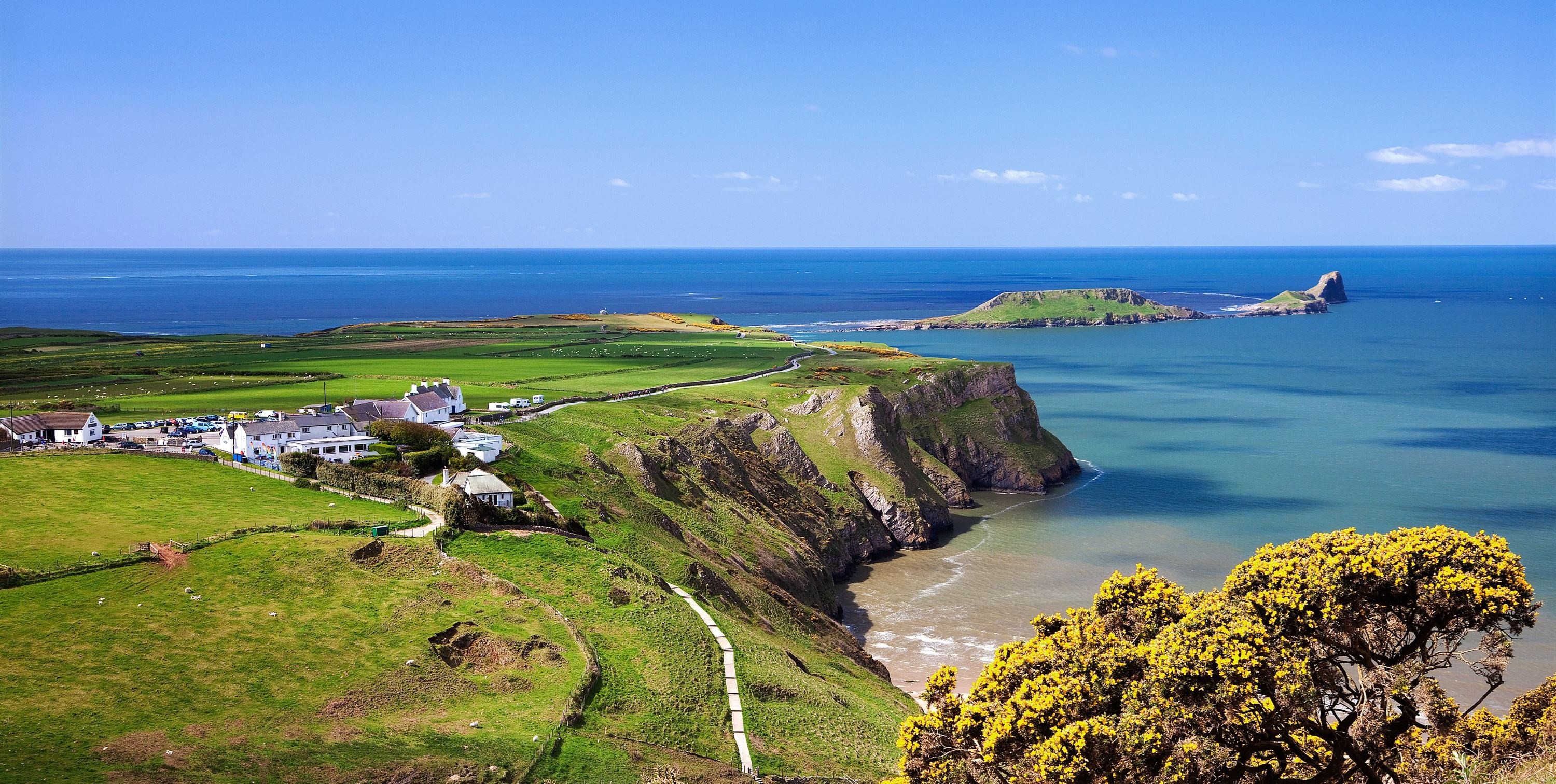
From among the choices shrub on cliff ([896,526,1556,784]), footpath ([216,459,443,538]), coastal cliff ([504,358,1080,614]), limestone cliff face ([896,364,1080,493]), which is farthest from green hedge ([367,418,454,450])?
limestone cliff face ([896,364,1080,493])

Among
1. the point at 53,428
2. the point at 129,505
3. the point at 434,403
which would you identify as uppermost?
the point at 434,403

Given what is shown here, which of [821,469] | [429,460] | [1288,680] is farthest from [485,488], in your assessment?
[821,469]

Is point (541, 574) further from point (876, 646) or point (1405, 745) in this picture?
point (1405, 745)

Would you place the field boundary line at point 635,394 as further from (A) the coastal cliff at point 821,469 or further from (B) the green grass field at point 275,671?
(B) the green grass field at point 275,671

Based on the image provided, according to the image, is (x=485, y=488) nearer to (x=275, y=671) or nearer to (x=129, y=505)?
(x=129, y=505)

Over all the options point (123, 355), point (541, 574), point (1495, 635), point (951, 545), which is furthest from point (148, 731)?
point (123, 355)

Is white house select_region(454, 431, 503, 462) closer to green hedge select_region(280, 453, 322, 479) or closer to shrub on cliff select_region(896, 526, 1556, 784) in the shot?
green hedge select_region(280, 453, 322, 479)

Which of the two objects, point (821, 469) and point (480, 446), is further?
point (821, 469)
